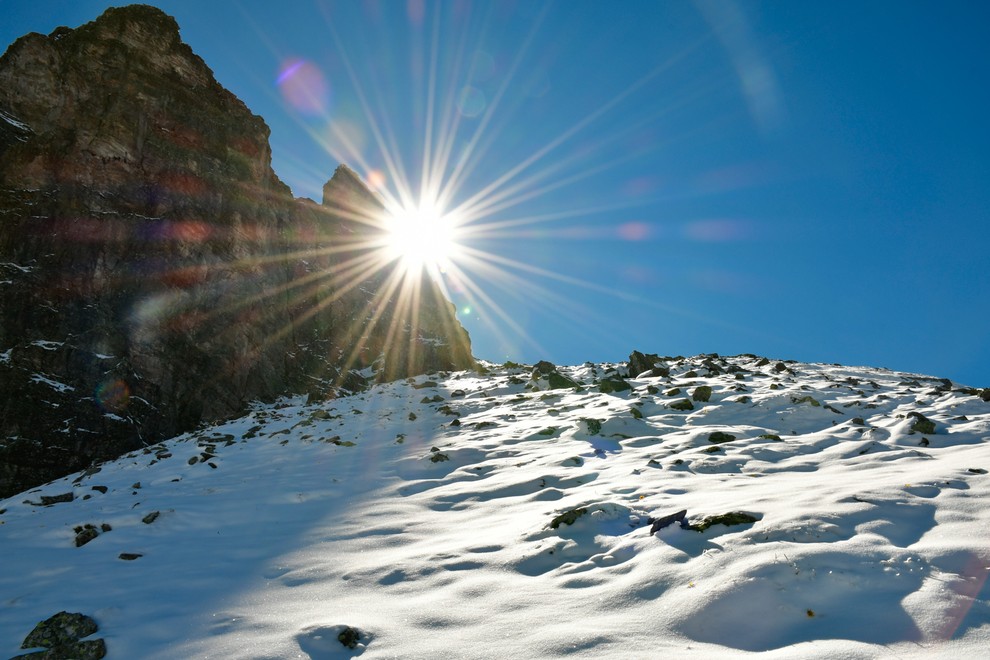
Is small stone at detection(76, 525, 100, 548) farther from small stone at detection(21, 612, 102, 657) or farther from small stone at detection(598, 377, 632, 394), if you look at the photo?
small stone at detection(598, 377, 632, 394)

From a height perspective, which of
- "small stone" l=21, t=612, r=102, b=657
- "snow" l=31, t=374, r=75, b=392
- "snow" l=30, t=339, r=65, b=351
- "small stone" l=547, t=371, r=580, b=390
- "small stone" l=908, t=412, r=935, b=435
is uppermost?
"small stone" l=547, t=371, r=580, b=390

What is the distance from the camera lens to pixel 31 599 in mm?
5051

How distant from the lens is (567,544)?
489 centimetres

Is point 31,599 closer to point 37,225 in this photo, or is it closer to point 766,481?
point 766,481

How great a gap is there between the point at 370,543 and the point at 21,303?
31.9 meters

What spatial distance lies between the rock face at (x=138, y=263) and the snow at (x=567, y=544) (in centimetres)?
1825

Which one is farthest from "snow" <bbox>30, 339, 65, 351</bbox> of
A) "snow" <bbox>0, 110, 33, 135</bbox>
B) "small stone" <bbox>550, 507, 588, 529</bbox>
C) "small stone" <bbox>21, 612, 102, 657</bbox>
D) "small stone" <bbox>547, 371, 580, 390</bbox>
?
"small stone" <bbox>550, 507, 588, 529</bbox>

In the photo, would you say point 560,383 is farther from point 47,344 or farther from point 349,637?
point 47,344

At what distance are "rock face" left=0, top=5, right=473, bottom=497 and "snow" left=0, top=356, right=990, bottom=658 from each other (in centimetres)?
1825

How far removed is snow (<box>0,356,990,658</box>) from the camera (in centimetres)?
318

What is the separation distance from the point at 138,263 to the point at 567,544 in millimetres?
34265

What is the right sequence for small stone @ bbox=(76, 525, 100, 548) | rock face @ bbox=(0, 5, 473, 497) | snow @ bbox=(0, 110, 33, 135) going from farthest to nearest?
1. snow @ bbox=(0, 110, 33, 135)
2. rock face @ bbox=(0, 5, 473, 497)
3. small stone @ bbox=(76, 525, 100, 548)

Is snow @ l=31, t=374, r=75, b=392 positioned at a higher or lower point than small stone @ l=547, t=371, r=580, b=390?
lower

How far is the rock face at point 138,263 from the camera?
2541cm
